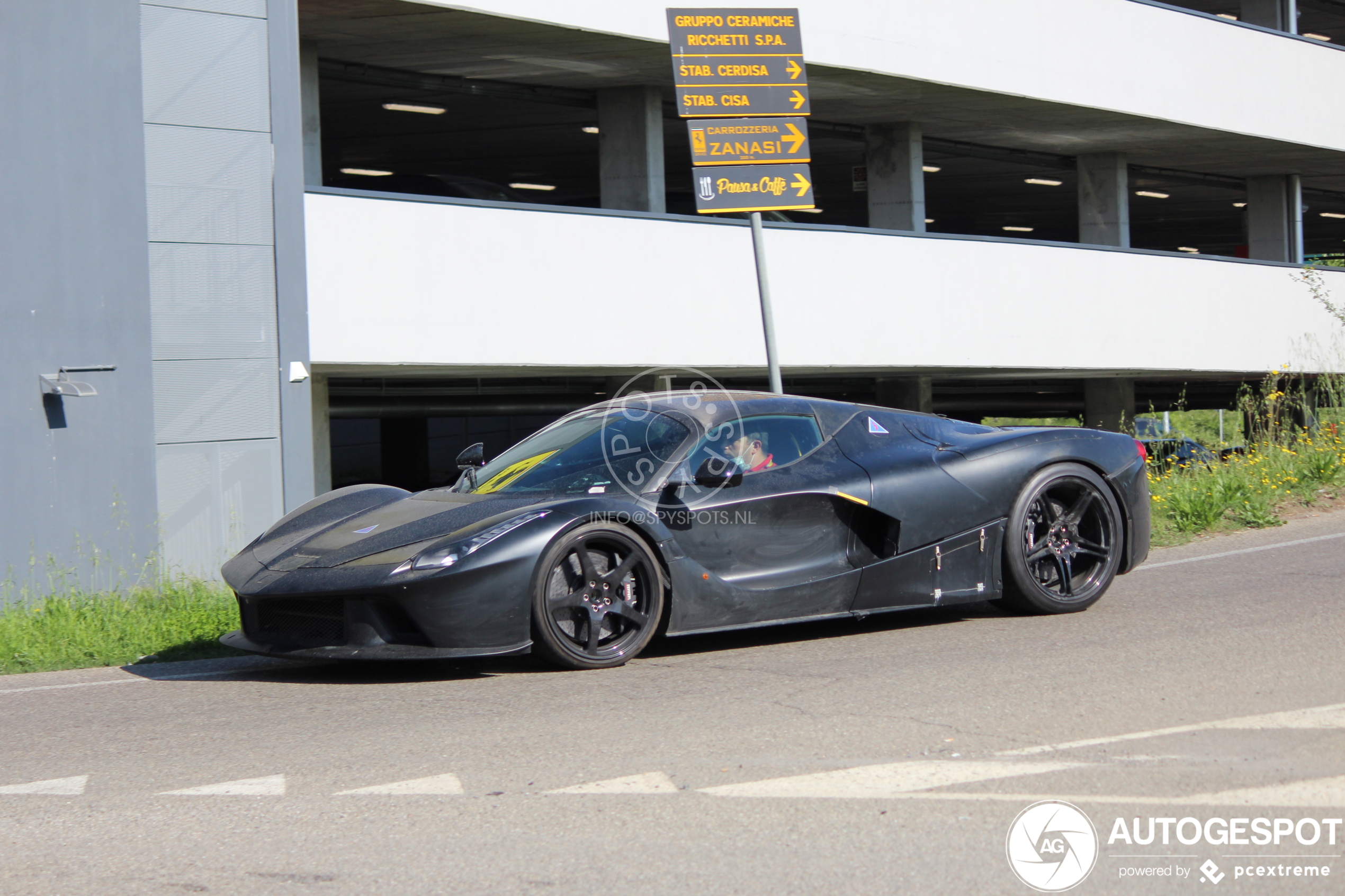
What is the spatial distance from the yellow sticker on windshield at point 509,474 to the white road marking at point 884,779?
9.42 ft

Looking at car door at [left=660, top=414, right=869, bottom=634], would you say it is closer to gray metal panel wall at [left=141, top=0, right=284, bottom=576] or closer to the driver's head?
the driver's head

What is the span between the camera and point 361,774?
4.18 metres

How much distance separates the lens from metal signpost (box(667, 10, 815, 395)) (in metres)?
9.59

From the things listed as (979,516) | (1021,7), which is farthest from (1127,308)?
(979,516)

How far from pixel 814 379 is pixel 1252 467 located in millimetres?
7189

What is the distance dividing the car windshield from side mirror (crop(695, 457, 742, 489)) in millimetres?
265

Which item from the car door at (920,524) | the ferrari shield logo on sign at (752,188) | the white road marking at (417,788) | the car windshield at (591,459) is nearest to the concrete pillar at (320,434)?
the ferrari shield logo on sign at (752,188)

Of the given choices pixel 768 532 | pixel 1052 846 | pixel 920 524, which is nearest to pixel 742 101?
pixel 920 524

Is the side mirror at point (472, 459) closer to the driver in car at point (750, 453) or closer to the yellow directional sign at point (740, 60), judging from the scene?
the driver in car at point (750, 453)

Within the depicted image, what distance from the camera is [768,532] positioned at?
6.14 meters

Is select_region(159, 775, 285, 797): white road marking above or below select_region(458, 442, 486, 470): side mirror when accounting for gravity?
below

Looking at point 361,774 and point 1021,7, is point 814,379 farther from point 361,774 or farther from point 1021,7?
point 361,774

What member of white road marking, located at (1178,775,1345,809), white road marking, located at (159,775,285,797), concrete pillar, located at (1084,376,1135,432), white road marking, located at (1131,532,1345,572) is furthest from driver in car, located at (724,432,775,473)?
concrete pillar, located at (1084,376,1135,432)

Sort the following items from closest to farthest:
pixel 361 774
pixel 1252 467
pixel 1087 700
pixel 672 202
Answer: pixel 361 774
pixel 1087 700
pixel 1252 467
pixel 672 202
